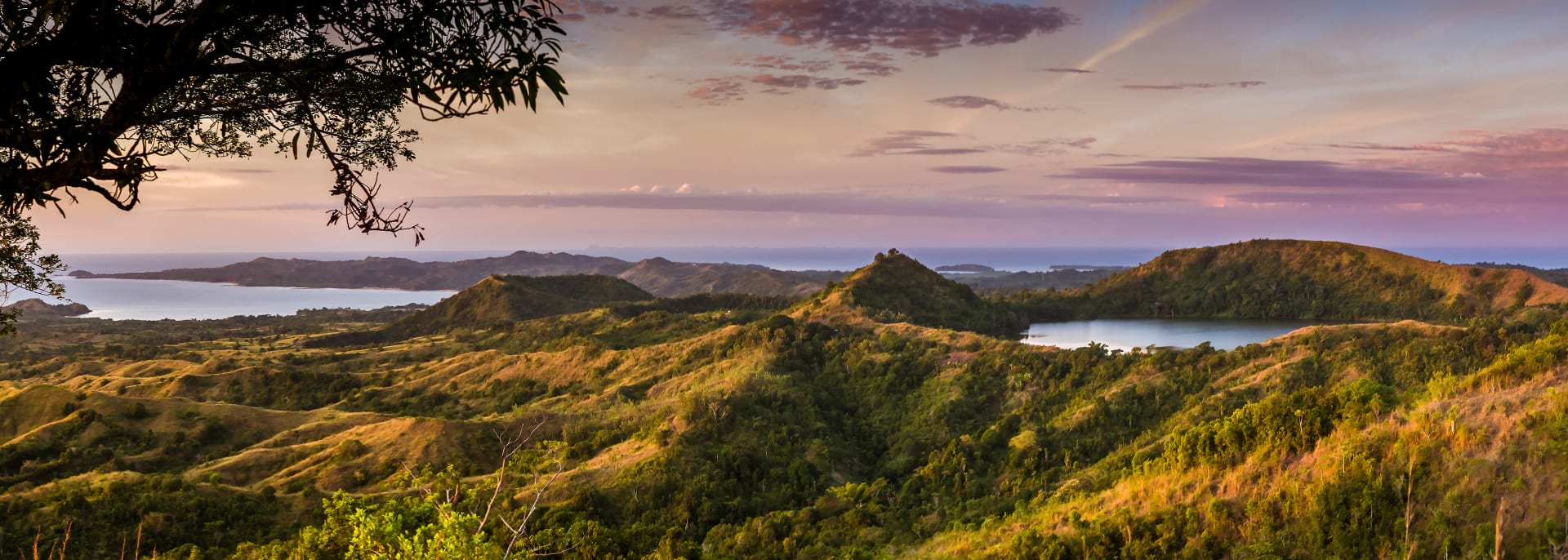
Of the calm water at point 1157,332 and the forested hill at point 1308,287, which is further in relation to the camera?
the forested hill at point 1308,287

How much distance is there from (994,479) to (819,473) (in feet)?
36.6

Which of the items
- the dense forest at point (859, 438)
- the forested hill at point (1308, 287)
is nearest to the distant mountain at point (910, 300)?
the dense forest at point (859, 438)

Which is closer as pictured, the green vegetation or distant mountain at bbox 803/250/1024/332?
the green vegetation

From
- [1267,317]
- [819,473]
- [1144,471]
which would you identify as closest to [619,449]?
[819,473]

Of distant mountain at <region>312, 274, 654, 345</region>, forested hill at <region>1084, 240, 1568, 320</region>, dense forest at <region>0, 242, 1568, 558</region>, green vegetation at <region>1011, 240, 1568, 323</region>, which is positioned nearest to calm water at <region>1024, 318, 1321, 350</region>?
green vegetation at <region>1011, 240, 1568, 323</region>

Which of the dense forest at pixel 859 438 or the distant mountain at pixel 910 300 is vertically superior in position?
the distant mountain at pixel 910 300

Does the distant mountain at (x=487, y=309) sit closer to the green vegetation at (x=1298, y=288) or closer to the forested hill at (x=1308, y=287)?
the green vegetation at (x=1298, y=288)

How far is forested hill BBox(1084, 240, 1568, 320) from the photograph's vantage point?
95.3m

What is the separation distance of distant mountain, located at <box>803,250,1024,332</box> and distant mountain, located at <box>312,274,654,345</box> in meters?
75.0

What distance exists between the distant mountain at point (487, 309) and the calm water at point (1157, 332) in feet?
324

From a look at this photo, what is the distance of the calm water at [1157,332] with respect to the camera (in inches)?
3516

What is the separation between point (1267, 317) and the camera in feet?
371

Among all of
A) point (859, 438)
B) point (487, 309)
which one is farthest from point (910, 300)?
point (487, 309)

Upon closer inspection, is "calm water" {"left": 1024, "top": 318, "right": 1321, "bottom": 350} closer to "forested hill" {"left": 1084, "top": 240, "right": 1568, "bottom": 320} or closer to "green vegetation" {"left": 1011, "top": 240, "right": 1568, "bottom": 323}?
"green vegetation" {"left": 1011, "top": 240, "right": 1568, "bottom": 323}
